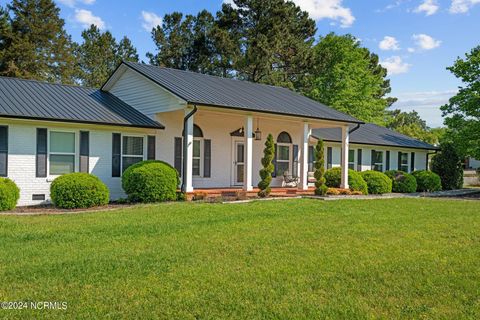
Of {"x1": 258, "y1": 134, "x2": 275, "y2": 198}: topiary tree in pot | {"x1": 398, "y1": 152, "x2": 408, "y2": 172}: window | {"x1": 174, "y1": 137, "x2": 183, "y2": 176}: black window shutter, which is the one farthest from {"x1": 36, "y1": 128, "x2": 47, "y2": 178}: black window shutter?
{"x1": 398, "y1": 152, "x2": 408, "y2": 172}: window

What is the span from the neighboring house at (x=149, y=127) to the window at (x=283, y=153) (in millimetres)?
46

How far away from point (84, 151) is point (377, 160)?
1721cm

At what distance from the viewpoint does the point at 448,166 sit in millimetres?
25797

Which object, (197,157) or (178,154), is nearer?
(178,154)

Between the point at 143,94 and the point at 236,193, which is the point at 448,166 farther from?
the point at 143,94

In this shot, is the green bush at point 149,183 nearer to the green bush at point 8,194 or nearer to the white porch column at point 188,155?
the white porch column at point 188,155

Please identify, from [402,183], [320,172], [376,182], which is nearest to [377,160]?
[402,183]

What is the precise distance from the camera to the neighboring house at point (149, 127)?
14.2 meters

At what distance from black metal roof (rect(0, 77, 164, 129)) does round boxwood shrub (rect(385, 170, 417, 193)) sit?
1171 cm

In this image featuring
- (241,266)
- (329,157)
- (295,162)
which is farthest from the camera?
(329,157)

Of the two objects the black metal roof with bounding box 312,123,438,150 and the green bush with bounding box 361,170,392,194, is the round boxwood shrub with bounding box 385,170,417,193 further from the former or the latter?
the black metal roof with bounding box 312,123,438,150

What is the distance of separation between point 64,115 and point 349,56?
27.6m

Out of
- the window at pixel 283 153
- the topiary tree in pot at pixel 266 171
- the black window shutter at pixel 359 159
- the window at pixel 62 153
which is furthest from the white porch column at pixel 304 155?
the window at pixel 62 153

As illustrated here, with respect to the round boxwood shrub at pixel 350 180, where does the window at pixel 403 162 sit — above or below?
above
